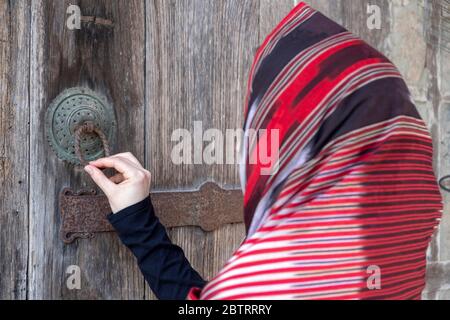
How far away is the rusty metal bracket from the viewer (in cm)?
107

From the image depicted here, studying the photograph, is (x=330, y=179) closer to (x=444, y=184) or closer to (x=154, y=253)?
(x=154, y=253)

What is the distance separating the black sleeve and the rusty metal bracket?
78 millimetres

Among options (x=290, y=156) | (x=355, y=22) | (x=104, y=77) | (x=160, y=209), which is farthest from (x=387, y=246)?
(x=355, y=22)

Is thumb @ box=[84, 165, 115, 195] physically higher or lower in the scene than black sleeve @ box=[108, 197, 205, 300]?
higher

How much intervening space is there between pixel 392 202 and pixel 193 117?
20.2 inches

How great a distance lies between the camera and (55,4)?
105 cm

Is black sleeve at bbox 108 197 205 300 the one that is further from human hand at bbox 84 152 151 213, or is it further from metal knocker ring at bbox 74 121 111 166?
metal knocker ring at bbox 74 121 111 166

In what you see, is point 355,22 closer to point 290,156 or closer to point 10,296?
point 290,156

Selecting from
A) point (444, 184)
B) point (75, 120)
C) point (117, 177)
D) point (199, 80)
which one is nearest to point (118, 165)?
point (117, 177)

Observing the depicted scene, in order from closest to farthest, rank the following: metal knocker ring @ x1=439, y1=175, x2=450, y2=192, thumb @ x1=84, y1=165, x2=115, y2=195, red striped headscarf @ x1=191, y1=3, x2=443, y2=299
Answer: red striped headscarf @ x1=191, y1=3, x2=443, y2=299
thumb @ x1=84, y1=165, x2=115, y2=195
metal knocker ring @ x1=439, y1=175, x2=450, y2=192

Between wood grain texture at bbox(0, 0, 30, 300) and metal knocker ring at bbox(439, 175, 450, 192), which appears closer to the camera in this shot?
wood grain texture at bbox(0, 0, 30, 300)

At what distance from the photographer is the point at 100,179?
100cm

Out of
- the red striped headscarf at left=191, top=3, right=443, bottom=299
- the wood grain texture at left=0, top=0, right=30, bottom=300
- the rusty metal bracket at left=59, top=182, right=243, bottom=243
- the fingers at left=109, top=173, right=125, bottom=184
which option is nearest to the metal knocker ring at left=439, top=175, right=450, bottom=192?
the rusty metal bracket at left=59, top=182, right=243, bottom=243

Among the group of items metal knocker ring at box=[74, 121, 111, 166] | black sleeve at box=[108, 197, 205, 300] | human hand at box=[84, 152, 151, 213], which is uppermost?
metal knocker ring at box=[74, 121, 111, 166]
